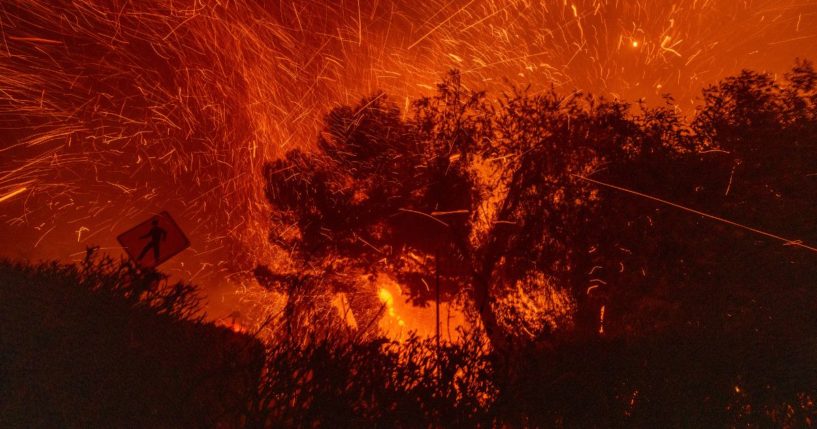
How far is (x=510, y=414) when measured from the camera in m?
5.14

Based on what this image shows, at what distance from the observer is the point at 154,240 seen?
19.5ft

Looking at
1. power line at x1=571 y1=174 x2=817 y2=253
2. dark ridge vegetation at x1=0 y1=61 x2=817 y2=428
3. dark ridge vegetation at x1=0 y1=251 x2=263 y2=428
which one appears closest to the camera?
dark ridge vegetation at x1=0 y1=251 x2=263 y2=428

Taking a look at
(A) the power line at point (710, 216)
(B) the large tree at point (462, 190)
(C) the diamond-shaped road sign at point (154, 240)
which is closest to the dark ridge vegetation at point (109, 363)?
(C) the diamond-shaped road sign at point (154, 240)

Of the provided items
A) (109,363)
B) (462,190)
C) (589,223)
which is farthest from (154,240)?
(589,223)

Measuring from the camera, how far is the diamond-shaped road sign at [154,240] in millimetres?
5793

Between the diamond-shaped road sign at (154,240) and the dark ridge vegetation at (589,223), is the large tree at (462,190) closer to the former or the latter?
the dark ridge vegetation at (589,223)

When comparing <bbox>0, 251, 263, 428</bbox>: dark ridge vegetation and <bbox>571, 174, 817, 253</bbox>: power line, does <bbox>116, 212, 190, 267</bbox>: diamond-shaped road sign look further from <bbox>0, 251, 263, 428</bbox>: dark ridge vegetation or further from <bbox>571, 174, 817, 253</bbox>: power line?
<bbox>571, 174, 817, 253</bbox>: power line

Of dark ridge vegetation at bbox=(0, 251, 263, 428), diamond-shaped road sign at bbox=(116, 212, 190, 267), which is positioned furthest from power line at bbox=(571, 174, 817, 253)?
dark ridge vegetation at bbox=(0, 251, 263, 428)

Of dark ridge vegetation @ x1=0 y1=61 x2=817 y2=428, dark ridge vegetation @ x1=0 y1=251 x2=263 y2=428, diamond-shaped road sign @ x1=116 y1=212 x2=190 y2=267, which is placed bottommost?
dark ridge vegetation @ x1=0 y1=251 x2=263 y2=428

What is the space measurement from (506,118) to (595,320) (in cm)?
400

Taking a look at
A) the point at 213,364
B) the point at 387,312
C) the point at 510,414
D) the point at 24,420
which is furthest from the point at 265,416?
the point at 387,312

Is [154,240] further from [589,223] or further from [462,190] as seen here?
[589,223]

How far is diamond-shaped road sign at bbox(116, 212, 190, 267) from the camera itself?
19.0 feet

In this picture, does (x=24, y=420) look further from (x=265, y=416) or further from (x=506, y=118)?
(x=506, y=118)
